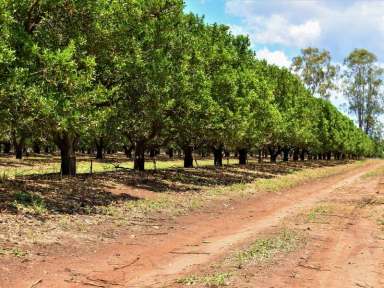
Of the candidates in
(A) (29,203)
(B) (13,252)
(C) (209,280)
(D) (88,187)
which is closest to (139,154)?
(D) (88,187)

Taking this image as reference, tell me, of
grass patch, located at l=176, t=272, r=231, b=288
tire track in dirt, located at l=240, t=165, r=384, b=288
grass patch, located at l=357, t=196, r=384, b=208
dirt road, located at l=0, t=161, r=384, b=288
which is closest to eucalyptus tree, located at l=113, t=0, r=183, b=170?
dirt road, located at l=0, t=161, r=384, b=288

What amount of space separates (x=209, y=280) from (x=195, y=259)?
7.10 ft

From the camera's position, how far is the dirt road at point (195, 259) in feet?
30.9

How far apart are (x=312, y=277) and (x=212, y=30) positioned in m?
26.0

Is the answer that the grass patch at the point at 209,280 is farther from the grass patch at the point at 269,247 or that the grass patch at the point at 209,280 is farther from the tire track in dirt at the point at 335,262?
the grass patch at the point at 269,247

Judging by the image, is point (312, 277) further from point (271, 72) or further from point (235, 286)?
point (271, 72)

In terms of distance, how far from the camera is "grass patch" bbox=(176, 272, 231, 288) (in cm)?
904

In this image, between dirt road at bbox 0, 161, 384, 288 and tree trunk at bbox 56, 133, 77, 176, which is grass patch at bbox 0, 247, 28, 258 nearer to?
dirt road at bbox 0, 161, 384, 288

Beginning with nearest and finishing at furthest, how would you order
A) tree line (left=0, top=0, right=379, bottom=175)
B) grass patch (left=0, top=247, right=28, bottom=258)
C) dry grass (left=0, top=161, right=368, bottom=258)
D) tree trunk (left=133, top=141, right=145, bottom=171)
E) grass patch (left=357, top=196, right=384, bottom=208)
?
grass patch (left=0, top=247, right=28, bottom=258) → dry grass (left=0, top=161, right=368, bottom=258) → tree line (left=0, top=0, right=379, bottom=175) → grass patch (left=357, top=196, right=384, bottom=208) → tree trunk (left=133, top=141, right=145, bottom=171)

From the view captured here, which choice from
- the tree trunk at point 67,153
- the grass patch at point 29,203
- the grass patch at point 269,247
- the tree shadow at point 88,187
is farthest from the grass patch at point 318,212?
the tree trunk at point 67,153

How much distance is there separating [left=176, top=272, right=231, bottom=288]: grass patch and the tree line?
24.1 ft

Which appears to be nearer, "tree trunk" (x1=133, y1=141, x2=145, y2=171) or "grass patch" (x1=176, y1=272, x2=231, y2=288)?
"grass patch" (x1=176, y1=272, x2=231, y2=288)

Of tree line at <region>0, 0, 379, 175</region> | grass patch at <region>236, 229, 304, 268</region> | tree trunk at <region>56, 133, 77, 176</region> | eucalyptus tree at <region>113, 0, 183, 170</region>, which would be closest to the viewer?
grass patch at <region>236, 229, 304, 268</region>

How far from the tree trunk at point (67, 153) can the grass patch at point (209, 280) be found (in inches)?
562
